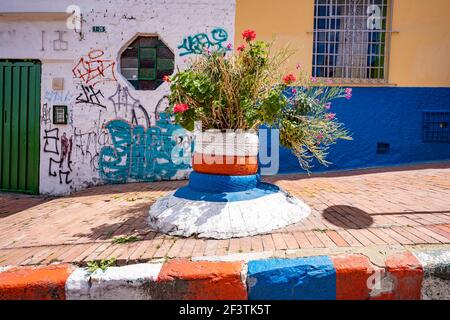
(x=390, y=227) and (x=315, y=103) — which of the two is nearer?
(x=390, y=227)

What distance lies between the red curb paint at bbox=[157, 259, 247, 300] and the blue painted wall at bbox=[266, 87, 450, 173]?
5.11m

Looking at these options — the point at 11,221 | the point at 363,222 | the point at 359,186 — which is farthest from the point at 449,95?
the point at 11,221

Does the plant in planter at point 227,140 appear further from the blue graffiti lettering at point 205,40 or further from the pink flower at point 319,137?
the blue graffiti lettering at point 205,40

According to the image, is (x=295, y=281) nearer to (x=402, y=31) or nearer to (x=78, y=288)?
(x=78, y=288)

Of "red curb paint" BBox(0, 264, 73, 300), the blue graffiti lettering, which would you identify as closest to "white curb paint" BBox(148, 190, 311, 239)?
"red curb paint" BBox(0, 264, 73, 300)

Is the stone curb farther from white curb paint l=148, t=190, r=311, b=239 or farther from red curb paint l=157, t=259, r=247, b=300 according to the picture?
white curb paint l=148, t=190, r=311, b=239

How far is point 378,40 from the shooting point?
25.0ft

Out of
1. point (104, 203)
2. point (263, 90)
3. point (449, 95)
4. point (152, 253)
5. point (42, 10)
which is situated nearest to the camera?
point (152, 253)

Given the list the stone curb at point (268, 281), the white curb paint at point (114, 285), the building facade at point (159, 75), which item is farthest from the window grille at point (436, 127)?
the white curb paint at point (114, 285)

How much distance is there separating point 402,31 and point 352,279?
6.82 metres

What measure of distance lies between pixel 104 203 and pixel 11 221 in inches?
50.1

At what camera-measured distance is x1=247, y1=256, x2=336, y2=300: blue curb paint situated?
2518 millimetres
